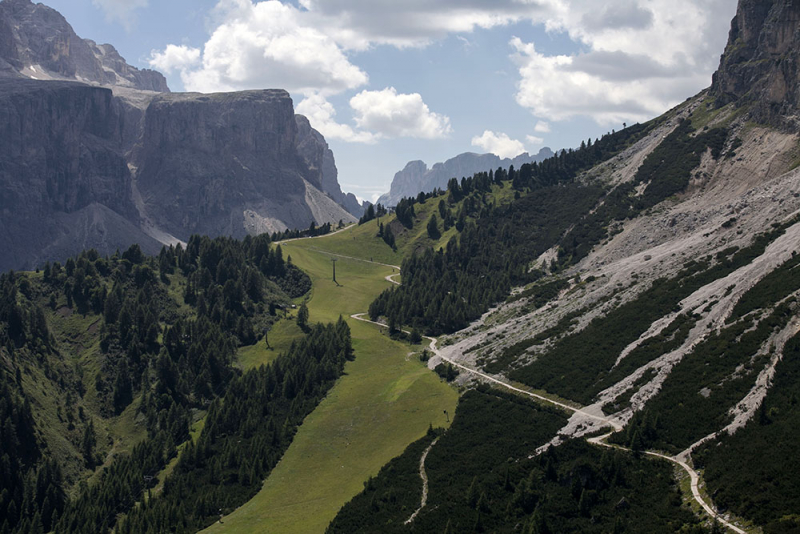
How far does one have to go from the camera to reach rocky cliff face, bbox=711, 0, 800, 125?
16100cm

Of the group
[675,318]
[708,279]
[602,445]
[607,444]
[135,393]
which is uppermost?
[708,279]

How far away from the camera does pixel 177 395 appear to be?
15412 centimetres

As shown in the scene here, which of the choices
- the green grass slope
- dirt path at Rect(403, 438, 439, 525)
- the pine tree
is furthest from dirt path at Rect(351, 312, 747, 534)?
the pine tree

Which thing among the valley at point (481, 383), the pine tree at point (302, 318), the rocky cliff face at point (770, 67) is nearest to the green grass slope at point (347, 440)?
the valley at point (481, 383)

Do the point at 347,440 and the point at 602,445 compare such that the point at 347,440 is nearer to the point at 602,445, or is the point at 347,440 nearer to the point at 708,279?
the point at 602,445

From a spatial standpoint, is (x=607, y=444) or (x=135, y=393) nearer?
(x=607, y=444)

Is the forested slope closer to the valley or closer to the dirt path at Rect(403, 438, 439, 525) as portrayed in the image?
the valley

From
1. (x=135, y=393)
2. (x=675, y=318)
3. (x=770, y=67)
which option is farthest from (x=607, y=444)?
(x=770, y=67)

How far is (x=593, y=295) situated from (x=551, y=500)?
242 feet

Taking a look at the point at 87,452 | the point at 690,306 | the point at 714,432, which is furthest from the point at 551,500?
the point at 87,452

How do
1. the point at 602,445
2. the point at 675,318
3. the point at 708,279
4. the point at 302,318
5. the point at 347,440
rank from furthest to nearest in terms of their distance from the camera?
the point at 302,318
the point at 347,440
the point at 708,279
the point at 675,318
the point at 602,445

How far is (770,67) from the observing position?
180000mm

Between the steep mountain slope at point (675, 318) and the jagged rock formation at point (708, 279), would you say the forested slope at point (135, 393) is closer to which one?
the steep mountain slope at point (675, 318)

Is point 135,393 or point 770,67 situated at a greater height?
point 770,67
